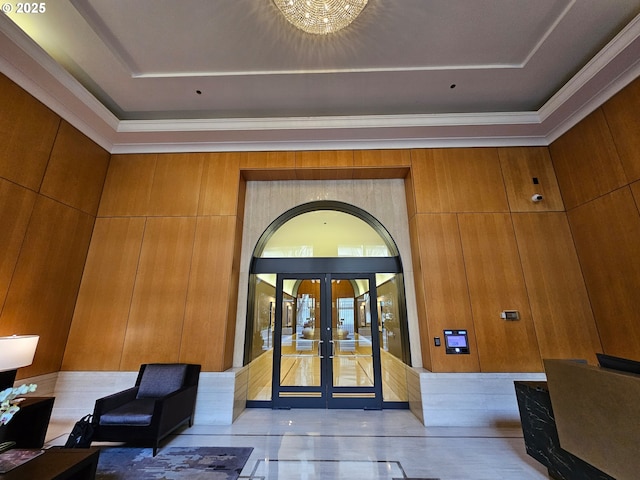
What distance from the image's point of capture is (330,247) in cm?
544

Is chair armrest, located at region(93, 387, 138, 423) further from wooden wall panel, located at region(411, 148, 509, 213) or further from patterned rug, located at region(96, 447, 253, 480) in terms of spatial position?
wooden wall panel, located at region(411, 148, 509, 213)

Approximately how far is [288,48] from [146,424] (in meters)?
5.15

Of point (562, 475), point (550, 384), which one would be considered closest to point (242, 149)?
point (550, 384)

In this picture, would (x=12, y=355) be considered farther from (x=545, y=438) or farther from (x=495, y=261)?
(x=495, y=261)

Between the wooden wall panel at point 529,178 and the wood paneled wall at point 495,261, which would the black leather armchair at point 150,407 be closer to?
the wood paneled wall at point 495,261

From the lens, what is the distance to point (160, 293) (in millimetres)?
4559

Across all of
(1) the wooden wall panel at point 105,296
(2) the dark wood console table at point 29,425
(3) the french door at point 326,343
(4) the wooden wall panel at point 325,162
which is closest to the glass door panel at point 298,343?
(3) the french door at point 326,343

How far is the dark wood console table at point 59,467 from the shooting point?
6.41ft

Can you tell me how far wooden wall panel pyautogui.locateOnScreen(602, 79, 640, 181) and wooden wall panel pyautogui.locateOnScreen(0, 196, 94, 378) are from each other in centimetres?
847

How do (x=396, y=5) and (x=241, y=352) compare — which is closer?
(x=396, y=5)

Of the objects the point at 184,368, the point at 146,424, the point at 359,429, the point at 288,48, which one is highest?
the point at 288,48

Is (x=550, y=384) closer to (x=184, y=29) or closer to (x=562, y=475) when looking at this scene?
(x=562, y=475)

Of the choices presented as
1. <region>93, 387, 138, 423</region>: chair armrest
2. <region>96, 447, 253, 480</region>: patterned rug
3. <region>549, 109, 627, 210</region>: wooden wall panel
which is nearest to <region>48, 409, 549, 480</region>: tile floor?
<region>96, 447, 253, 480</region>: patterned rug

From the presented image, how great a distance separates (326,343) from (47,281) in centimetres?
455
